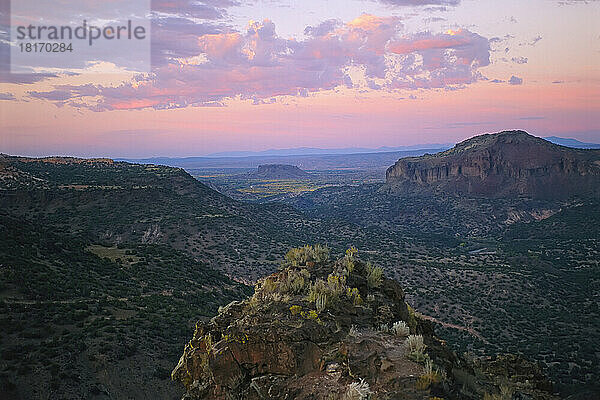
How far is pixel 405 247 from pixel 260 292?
154 ft

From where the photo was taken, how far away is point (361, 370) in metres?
6.11

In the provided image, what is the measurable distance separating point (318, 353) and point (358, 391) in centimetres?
142

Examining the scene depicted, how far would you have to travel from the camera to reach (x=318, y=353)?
6734 millimetres

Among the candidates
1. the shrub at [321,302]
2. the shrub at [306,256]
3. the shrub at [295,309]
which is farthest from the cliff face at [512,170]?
the shrub at [295,309]

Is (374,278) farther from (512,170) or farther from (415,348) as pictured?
(512,170)

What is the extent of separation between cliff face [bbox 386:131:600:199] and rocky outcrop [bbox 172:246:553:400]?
86424mm

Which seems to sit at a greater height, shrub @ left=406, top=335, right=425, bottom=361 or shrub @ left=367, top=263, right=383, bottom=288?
shrub @ left=367, top=263, right=383, bottom=288

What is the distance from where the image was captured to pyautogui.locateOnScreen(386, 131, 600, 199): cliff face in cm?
8088

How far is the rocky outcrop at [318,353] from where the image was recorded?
597 centimetres

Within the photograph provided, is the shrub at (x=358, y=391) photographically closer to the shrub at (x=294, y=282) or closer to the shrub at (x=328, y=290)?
the shrub at (x=328, y=290)

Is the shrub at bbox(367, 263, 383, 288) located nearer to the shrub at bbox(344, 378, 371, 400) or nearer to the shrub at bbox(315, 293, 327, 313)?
the shrub at bbox(315, 293, 327, 313)

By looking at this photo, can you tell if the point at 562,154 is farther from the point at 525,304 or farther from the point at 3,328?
the point at 3,328

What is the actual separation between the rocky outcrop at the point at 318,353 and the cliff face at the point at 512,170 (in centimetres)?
8642

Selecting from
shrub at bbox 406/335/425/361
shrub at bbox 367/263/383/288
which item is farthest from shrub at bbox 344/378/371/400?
shrub at bbox 367/263/383/288
